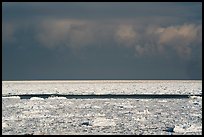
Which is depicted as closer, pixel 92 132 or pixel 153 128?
pixel 92 132

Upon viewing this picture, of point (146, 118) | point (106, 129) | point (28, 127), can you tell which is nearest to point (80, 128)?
point (106, 129)

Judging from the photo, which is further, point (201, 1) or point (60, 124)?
point (60, 124)

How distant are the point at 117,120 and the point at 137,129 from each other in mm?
2464

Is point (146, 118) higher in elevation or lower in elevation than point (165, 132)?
higher

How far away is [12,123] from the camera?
13156mm

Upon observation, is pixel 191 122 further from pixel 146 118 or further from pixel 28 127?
pixel 28 127

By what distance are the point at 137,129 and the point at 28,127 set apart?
307 centimetres

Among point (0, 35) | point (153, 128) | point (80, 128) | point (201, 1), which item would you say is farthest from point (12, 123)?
point (201, 1)

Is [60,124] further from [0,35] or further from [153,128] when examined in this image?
[0,35]

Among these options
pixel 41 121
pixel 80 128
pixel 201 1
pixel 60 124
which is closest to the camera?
pixel 201 1

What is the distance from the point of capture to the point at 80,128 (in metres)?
11.9

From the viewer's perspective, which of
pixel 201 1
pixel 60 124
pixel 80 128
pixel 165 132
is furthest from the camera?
pixel 60 124

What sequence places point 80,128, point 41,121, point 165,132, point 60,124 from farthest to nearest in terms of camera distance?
point 41,121 < point 60,124 < point 80,128 < point 165,132

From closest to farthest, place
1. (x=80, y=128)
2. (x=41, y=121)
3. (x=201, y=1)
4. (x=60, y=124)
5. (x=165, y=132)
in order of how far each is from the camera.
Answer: (x=201, y=1) < (x=165, y=132) < (x=80, y=128) < (x=60, y=124) < (x=41, y=121)
